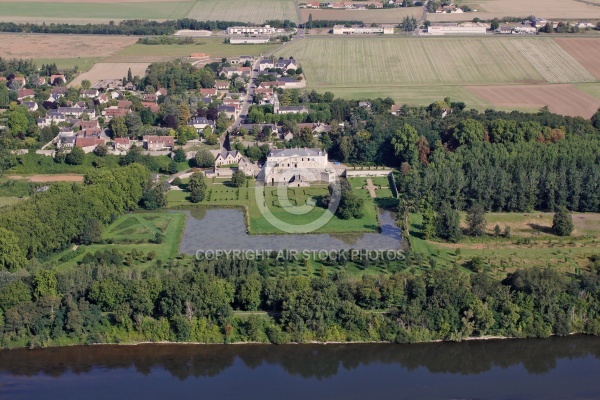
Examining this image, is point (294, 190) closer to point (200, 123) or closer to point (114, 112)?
point (200, 123)

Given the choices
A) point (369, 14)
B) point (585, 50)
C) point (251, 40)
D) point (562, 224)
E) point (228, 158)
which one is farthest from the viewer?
point (369, 14)

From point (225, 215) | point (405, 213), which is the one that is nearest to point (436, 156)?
point (405, 213)

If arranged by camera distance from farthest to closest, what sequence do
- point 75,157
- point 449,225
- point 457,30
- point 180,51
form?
point 457,30, point 180,51, point 75,157, point 449,225

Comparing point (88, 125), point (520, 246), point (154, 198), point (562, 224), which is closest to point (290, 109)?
point (88, 125)

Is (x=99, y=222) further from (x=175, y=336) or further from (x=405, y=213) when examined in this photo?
(x=405, y=213)

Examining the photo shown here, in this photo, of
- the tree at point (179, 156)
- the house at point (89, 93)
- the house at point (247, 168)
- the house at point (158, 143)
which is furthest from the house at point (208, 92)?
the house at point (247, 168)

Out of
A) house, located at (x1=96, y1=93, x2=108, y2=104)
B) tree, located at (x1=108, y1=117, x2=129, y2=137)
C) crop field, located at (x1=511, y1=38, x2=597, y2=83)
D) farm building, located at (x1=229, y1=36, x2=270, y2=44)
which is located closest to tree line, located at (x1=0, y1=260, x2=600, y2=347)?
tree, located at (x1=108, y1=117, x2=129, y2=137)

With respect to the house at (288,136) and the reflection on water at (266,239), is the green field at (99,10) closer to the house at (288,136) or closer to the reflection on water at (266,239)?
the house at (288,136)
